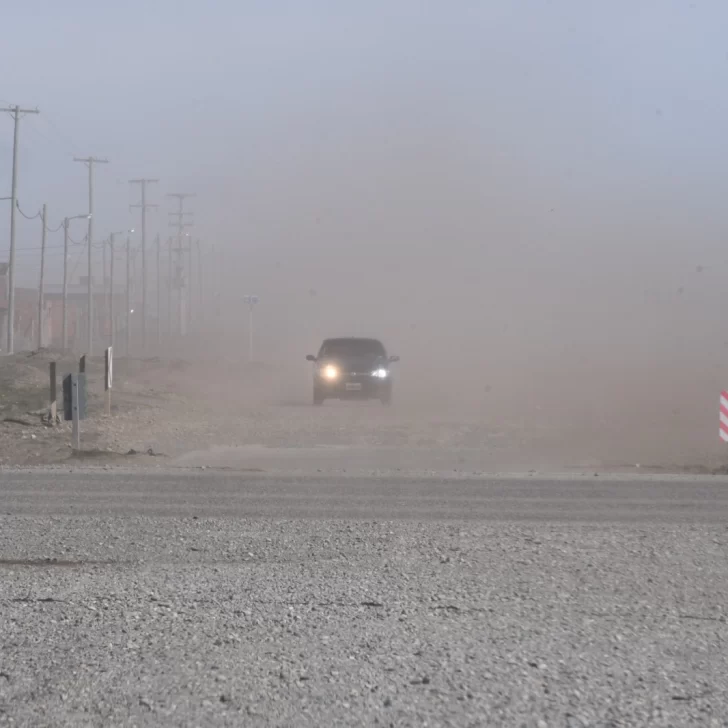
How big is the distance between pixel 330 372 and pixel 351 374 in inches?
23.7

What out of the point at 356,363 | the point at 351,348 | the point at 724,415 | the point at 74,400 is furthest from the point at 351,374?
the point at 724,415

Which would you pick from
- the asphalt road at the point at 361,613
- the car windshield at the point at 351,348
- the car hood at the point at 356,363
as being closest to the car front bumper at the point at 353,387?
the car hood at the point at 356,363

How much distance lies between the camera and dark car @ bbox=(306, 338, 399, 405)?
107 ft

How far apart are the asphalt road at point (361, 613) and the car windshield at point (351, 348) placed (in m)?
19.2

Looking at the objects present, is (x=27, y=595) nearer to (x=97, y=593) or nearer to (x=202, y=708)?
(x=97, y=593)

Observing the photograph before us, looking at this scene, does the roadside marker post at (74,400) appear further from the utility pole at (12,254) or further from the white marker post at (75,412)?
the utility pole at (12,254)

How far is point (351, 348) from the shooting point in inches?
1302

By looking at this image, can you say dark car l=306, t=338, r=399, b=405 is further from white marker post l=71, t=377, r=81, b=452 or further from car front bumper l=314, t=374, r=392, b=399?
white marker post l=71, t=377, r=81, b=452

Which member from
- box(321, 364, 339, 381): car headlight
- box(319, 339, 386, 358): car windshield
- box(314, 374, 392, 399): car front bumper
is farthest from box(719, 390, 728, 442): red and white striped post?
box(321, 364, 339, 381): car headlight

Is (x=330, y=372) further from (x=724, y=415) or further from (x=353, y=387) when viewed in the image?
(x=724, y=415)

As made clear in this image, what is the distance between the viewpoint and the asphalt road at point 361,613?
5.50 m

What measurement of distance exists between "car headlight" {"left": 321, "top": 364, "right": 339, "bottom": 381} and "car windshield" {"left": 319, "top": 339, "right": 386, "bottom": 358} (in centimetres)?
42

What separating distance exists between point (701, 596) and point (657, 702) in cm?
271

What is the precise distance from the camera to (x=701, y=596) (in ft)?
26.6
